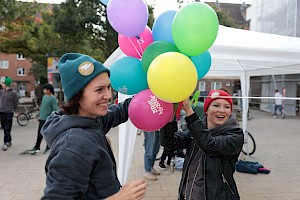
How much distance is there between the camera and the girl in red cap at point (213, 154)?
74.3 inches

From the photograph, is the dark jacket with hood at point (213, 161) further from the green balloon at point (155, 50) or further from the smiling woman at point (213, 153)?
the green balloon at point (155, 50)

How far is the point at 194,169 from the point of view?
2102mm

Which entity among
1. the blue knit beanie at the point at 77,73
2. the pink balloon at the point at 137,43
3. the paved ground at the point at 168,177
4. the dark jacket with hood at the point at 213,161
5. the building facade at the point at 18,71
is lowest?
the paved ground at the point at 168,177

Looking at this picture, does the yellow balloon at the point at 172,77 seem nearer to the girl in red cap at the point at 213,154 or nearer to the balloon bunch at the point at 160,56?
the balloon bunch at the point at 160,56

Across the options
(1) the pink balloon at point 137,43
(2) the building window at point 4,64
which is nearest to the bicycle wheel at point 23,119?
(1) the pink balloon at point 137,43

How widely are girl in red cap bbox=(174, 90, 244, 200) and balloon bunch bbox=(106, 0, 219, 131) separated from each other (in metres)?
0.25

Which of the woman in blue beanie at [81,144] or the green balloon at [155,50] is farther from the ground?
the green balloon at [155,50]

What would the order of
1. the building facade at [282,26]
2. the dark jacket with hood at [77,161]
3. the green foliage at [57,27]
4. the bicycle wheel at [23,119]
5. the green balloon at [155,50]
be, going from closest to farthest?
the dark jacket with hood at [77,161] < the green balloon at [155,50] < the bicycle wheel at [23,119] < the green foliage at [57,27] < the building facade at [282,26]

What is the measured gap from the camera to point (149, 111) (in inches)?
71.3

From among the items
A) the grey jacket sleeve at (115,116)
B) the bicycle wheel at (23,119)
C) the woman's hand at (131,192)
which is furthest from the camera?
the bicycle wheel at (23,119)

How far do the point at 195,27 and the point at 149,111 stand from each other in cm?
64

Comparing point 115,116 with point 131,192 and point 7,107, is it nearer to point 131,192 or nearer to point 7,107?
point 131,192

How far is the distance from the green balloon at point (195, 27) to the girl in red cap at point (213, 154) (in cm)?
40

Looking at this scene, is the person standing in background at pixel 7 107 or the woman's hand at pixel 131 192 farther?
the person standing in background at pixel 7 107
